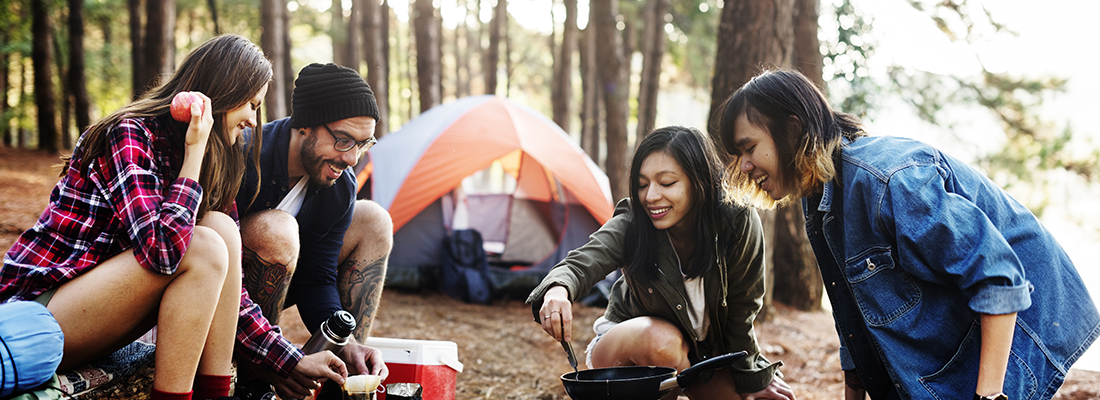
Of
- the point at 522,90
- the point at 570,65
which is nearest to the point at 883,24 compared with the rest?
the point at 570,65

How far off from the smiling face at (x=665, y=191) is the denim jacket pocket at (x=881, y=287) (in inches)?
19.1

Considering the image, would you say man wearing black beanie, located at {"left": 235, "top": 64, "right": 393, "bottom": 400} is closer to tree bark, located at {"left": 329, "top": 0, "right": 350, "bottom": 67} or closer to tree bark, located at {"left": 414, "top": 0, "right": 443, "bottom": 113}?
tree bark, located at {"left": 414, "top": 0, "right": 443, "bottom": 113}

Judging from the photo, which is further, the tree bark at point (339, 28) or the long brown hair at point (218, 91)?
the tree bark at point (339, 28)

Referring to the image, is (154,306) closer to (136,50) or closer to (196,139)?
(196,139)

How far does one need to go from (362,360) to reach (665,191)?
0.98 metres

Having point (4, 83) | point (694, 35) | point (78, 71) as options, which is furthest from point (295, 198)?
point (4, 83)

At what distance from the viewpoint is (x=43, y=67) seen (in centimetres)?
1009

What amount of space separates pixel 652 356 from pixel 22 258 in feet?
5.03

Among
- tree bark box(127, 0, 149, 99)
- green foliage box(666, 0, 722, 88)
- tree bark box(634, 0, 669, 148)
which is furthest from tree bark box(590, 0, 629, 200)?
tree bark box(127, 0, 149, 99)

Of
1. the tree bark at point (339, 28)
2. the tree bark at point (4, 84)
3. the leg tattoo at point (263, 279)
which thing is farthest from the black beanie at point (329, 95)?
the tree bark at point (4, 84)

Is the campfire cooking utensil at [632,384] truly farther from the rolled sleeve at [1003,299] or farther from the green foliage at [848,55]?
the green foliage at [848,55]

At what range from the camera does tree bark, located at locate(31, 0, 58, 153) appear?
984 centimetres

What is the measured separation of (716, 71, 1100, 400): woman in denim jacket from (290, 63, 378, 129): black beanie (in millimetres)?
1162

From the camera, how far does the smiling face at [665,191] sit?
78.4 inches
